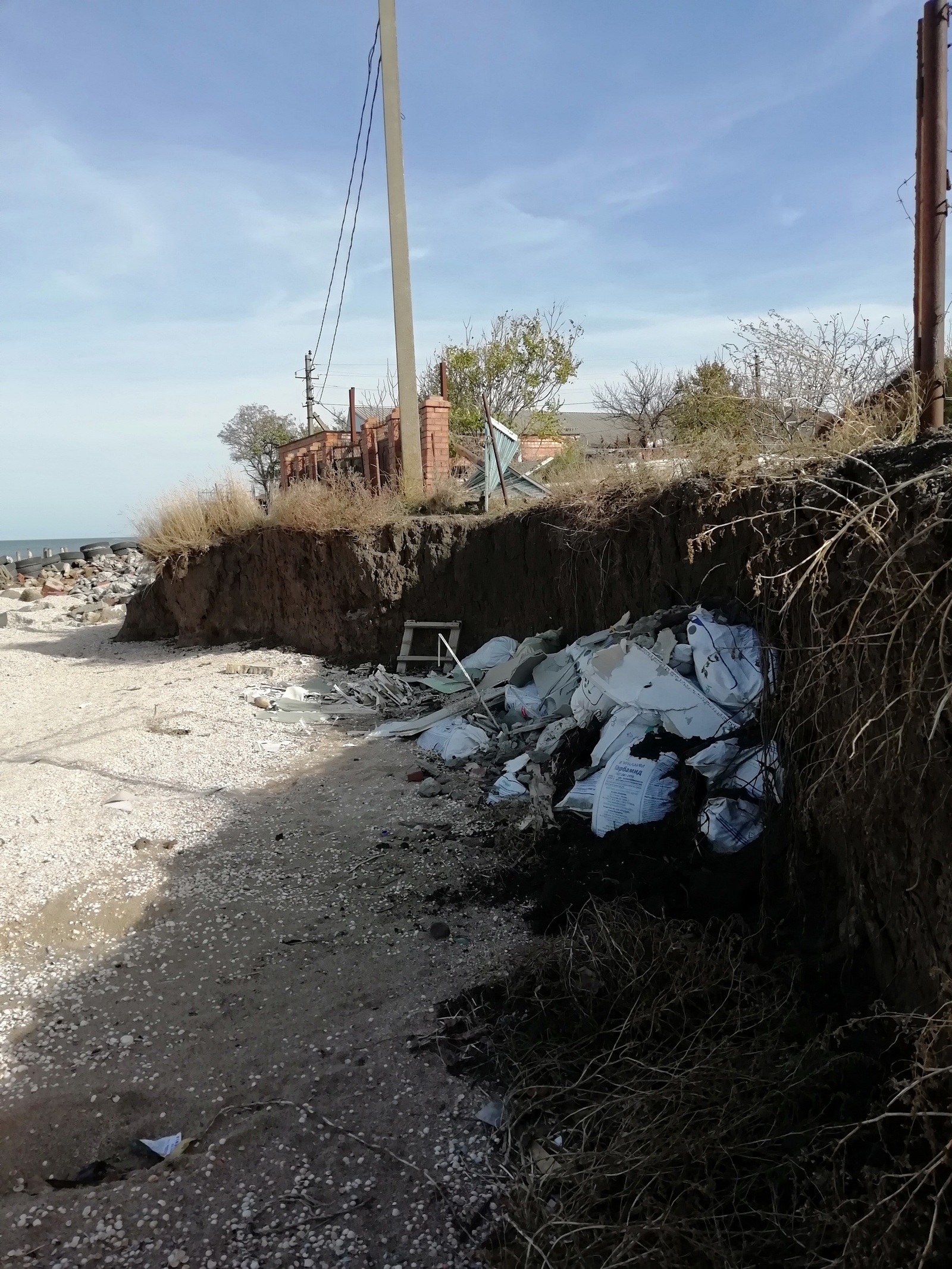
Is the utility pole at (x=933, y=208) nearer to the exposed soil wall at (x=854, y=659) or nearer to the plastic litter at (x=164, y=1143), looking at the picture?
the exposed soil wall at (x=854, y=659)

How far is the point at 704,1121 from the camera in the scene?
2.29 m

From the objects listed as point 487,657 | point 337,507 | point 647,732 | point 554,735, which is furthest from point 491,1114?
point 337,507

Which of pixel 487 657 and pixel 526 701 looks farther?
pixel 487 657

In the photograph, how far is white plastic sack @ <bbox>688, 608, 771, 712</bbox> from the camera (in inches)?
190

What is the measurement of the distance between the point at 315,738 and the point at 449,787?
2160mm

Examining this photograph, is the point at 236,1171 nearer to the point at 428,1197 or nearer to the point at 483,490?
the point at 428,1197

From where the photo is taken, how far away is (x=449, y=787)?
6184mm

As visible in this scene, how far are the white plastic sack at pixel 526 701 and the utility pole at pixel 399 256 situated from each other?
508 cm

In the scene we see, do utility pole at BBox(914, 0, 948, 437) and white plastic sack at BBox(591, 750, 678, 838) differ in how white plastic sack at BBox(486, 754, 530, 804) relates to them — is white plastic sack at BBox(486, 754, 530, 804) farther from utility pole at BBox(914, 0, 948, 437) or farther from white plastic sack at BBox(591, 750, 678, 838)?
utility pole at BBox(914, 0, 948, 437)

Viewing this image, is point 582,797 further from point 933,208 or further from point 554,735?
point 933,208

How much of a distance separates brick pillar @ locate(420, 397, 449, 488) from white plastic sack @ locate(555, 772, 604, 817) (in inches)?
380

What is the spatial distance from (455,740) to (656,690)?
2.31 metres

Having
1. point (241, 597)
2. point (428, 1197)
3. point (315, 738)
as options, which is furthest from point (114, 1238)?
point (241, 597)

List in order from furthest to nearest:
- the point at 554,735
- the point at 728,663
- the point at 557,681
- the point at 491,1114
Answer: the point at 557,681
the point at 554,735
the point at 728,663
the point at 491,1114
